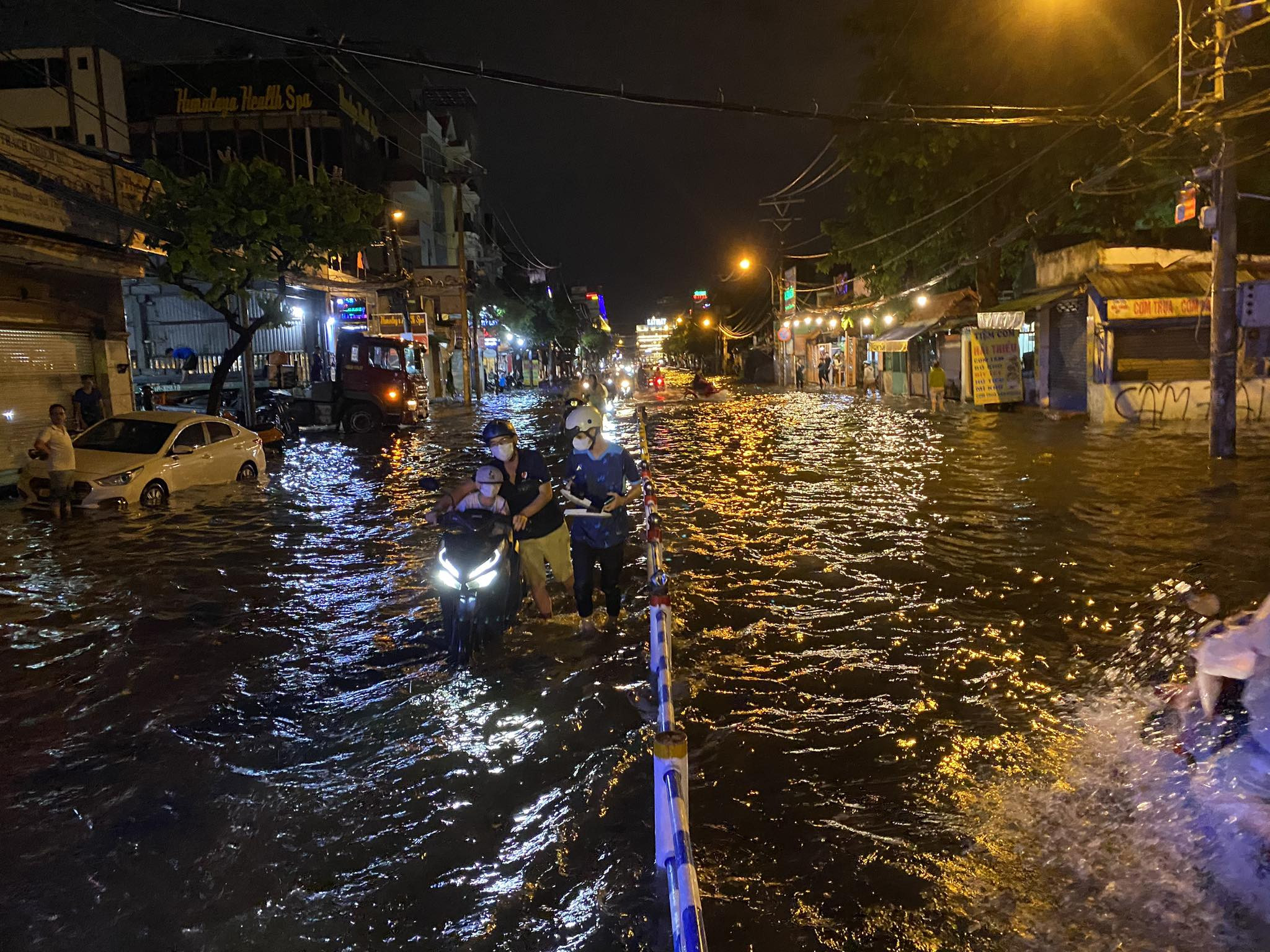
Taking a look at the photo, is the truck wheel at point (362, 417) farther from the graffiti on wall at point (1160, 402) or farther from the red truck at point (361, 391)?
the graffiti on wall at point (1160, 402)

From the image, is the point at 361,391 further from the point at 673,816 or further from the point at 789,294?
the point at 789,294

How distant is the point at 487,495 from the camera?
6543mm

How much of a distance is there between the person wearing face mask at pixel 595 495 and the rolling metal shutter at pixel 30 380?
14113 millimetres

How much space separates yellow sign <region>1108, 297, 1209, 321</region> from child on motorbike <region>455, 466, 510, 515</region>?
792 inches

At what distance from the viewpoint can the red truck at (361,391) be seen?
27.3m

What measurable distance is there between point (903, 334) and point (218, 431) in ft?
89.6

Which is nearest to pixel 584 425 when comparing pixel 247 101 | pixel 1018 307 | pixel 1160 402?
pixel 1160 402

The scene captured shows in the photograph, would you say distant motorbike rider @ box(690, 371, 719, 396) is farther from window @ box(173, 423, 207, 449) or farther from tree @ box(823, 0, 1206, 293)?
window @ box(173, 423, 207, 449)

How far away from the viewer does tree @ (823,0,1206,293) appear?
896 inches

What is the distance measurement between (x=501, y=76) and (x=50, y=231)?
36.3ft

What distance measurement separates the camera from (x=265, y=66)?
4331 cm

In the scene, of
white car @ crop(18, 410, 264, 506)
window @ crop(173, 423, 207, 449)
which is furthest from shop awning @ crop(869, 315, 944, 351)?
window @ crop(173, 423, 207, 449)

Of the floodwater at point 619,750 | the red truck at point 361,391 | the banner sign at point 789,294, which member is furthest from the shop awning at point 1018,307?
the banner sign at point 789,294

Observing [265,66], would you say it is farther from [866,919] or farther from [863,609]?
[866,919]
